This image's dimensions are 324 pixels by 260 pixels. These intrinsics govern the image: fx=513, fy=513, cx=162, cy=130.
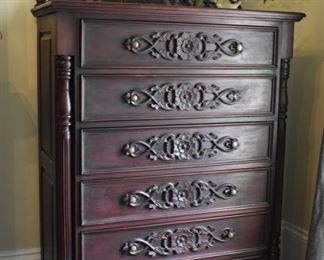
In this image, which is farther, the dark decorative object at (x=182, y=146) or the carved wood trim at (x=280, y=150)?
the carved wood trim at (x=280, y=150)

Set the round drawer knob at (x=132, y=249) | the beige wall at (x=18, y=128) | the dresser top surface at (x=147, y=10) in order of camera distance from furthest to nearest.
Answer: the beige wall at (x=18, y=128) → the round drawer knob at (x=132, y=249) → the dresser top surface at (x=147, y=10)

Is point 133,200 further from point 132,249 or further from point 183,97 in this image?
point 183,97

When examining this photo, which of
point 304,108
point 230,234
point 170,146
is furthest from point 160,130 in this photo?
point 304,108

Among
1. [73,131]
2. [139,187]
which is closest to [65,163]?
[73,131]

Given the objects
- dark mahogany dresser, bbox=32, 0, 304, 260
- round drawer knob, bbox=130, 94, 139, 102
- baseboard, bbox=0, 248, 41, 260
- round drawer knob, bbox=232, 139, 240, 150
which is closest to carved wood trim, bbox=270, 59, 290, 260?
dark mahogany dresser, bbox=32, 0, 304, 260

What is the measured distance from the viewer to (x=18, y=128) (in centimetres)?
208

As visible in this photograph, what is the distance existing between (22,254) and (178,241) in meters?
0.70

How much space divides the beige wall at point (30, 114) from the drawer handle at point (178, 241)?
528 mm

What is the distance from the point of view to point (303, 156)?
2283 millimetres

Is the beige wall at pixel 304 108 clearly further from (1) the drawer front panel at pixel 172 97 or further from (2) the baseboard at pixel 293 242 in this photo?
(1) the drawer front panel at pixel 172 97

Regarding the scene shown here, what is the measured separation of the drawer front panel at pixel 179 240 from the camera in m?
1.78

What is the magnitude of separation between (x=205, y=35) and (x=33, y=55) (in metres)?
0.72

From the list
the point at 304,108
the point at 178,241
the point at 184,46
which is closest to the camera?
the point at 184,46

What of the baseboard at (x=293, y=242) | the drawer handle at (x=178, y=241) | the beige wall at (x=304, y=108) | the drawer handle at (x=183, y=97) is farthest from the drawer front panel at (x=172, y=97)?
the baseboard at (x=293, y=242)
